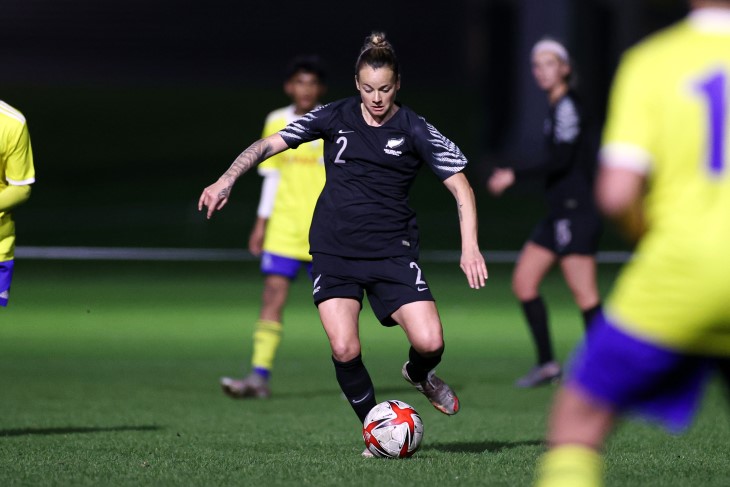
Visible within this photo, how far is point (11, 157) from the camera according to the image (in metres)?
7.48

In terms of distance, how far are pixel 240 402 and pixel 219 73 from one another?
3775cm

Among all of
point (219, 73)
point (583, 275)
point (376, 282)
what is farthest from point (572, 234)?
point (219, 73)

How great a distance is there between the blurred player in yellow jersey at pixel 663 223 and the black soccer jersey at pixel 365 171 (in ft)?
10.6

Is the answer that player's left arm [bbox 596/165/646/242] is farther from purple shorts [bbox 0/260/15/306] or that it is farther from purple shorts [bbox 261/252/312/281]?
purple shorts [bbox 261/252/312/281]

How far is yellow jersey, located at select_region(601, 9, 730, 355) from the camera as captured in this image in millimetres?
3854

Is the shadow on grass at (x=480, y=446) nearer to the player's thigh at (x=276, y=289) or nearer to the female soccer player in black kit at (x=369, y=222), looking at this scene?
the female soccer player in black kit at (x=369, y=222)

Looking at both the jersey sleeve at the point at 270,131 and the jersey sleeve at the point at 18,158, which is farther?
the jersey sleeve at the point at 270,131

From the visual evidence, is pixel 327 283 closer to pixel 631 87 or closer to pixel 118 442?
pixel 118 442

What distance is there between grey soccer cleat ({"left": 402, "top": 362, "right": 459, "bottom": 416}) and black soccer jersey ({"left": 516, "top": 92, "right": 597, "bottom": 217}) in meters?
3.35

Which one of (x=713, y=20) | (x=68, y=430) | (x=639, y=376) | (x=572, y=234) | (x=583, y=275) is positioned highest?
(x=713, y=20)

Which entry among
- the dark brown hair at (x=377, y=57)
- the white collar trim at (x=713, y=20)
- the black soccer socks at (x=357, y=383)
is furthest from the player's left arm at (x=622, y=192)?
the black soccer socks at (x=357, y=383)

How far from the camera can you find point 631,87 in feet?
12.8

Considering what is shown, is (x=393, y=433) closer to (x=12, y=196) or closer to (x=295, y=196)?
(x=12, y=196)

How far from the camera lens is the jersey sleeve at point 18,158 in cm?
745
